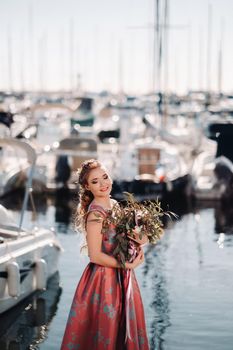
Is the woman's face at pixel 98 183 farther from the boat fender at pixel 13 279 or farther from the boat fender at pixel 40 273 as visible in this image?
the boat fender at pixel 40 273

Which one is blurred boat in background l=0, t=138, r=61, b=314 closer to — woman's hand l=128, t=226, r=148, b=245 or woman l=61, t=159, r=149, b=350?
woman l=61, t=159, r=149, b=350

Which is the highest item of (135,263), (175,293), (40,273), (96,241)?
(96,241)

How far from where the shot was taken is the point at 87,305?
545 cm

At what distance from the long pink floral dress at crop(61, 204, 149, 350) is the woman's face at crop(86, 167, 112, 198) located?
0.11 meters

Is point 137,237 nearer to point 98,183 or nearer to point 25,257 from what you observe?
point 98,183

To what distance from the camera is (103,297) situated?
212 inches

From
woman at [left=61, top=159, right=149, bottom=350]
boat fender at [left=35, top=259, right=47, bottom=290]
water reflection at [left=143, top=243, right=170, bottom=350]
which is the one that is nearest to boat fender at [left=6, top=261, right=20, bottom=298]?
boat fender at [left=35, top=259, right=47, bottom=290]

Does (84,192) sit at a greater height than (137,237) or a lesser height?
greater

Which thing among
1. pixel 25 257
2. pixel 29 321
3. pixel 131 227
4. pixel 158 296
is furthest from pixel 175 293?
pixel 131 227

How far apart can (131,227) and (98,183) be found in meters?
0.40

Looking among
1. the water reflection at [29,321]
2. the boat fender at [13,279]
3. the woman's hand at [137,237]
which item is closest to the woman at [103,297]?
the woman's hand at [137,237]

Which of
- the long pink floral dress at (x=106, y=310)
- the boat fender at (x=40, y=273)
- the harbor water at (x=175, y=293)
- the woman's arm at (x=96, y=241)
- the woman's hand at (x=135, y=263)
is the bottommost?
the harbor water at (x=175, y=293)

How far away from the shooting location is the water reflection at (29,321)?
8.13 meters

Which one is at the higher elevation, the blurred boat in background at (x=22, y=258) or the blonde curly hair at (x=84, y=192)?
the blonde curly hair at (x=84, y=192)
